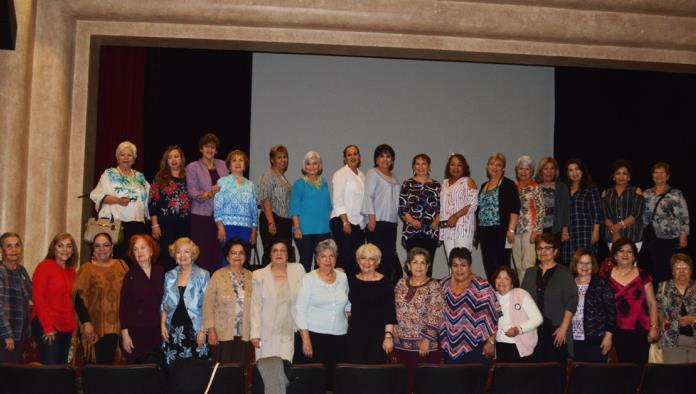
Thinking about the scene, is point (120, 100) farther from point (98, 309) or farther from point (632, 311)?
point (632, 311)

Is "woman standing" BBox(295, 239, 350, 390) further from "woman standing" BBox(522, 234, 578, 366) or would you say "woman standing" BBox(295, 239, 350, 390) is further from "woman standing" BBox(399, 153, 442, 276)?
"woman standing" BBox(522, 234, 578, 366)

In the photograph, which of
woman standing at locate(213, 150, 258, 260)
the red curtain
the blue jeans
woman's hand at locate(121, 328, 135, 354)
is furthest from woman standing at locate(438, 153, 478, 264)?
the red curtain

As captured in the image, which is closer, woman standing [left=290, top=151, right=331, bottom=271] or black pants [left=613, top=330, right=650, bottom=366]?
black pants [left=613, top=330, right=650, bottom=366]

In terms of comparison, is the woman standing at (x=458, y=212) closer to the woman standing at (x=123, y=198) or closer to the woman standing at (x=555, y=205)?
the woman standing at (x=555, y=205)

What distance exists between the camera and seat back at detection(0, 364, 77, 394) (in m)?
5.12

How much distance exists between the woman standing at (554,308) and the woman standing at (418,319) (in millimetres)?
860

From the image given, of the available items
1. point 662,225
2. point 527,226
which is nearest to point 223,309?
point 527,226

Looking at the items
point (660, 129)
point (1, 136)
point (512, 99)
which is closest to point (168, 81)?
point (1, 136)

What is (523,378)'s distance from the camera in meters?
5.59

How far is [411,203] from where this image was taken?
7617 millimetres

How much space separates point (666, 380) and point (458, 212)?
7.84 feet

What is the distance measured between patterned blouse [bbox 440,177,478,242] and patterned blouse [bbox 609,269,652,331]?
4.94ft

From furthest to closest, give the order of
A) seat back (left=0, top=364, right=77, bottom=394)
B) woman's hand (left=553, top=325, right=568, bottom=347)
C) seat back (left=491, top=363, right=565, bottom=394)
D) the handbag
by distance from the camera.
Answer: the handbag → woman's hand (left=553, top=325, right=568, bottom=347) → seat back (left=491, top=363, right=565, bottom=394) → seat back (left=0, top=364, right=77, bottom=394)

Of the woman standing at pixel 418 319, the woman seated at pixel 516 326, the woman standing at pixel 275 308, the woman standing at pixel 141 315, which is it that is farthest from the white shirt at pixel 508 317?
the woman standing at pixel 141 315
